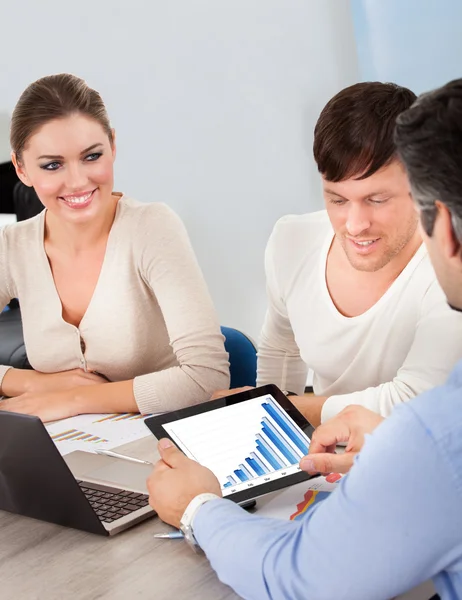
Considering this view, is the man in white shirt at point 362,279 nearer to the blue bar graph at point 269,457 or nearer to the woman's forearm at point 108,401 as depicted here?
the blue bar graph at point 269,457

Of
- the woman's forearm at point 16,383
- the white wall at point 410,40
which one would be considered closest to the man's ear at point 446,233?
the woman's forearm at point 16,383

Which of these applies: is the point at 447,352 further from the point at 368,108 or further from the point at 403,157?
the point at 403,157

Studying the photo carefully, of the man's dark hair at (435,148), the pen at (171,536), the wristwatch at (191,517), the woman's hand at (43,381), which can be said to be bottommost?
the woman's hand at (43,381)

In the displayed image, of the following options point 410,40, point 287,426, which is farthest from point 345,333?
point 410,40

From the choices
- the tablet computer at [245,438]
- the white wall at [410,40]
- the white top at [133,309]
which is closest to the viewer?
the tablet computer at [245,438]

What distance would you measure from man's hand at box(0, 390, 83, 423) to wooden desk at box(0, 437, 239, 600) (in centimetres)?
54

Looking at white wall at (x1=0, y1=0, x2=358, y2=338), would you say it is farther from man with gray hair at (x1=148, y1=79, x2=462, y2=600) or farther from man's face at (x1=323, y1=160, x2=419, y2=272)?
man with gray hair at (x1=148, y1=79, x2=462, y2=600)

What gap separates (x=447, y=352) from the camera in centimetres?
157

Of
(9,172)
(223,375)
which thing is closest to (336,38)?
(9,172)

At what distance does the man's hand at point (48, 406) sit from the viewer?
1881 millimetres

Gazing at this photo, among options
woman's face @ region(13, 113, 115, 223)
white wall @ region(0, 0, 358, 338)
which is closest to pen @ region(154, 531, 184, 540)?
woman's face @ region(13, 113, 115, 223)

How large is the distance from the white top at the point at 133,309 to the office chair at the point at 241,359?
5.6 inches

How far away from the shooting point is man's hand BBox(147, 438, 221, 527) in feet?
3.94

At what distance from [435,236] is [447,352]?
690 mm
